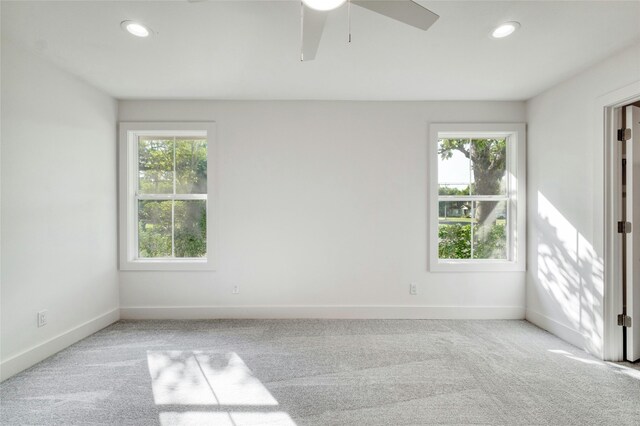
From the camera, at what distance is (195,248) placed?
370 cm

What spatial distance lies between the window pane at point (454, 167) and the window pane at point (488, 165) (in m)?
0.07

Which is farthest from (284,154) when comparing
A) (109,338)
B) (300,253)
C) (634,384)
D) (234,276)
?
(634,384)

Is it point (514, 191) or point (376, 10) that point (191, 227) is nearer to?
point (376, 10)

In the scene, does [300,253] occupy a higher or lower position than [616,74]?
lower

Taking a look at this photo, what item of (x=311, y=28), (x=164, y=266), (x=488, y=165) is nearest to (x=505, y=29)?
(x=311, y=28)

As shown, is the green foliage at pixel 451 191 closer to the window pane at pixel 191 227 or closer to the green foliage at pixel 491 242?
the green foliage at pixel 491 242

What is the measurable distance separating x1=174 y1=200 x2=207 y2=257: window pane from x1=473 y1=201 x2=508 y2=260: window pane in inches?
131

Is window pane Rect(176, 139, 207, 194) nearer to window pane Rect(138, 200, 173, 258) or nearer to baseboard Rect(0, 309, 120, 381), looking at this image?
window pane Rect(138, 200, 173, 258)

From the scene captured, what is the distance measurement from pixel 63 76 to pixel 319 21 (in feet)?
8.92

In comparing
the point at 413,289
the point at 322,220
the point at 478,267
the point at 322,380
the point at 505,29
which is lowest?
the point at 322,380

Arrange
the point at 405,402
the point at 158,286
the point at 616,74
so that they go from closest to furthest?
the point at 405,402
the point at 616,74
the point at 158,286

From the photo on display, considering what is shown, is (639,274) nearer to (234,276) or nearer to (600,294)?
(600,294)

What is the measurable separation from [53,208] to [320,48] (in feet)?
8.99

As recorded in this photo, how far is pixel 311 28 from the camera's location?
5.31 ft
